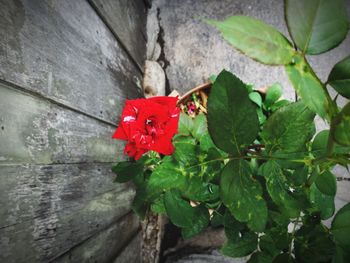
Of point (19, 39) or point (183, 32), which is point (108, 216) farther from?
point (183, 32)

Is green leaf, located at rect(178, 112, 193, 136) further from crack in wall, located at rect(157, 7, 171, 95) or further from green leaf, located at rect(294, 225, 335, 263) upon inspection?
crack in wall, located at rect(157, 7, 171, 95)

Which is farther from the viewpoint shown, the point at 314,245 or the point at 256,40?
the point at 314,245

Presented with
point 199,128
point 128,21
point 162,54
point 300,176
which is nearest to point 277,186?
point 300,176

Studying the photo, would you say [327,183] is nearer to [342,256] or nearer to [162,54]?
[342,256]

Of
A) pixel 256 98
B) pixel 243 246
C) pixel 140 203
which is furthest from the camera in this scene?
pixel 256 98

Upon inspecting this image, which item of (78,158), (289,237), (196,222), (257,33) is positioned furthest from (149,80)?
(257,33)

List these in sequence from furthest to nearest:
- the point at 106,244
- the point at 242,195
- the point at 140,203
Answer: the point at 106,244 < the point at 140,203 < the point at 242,195
